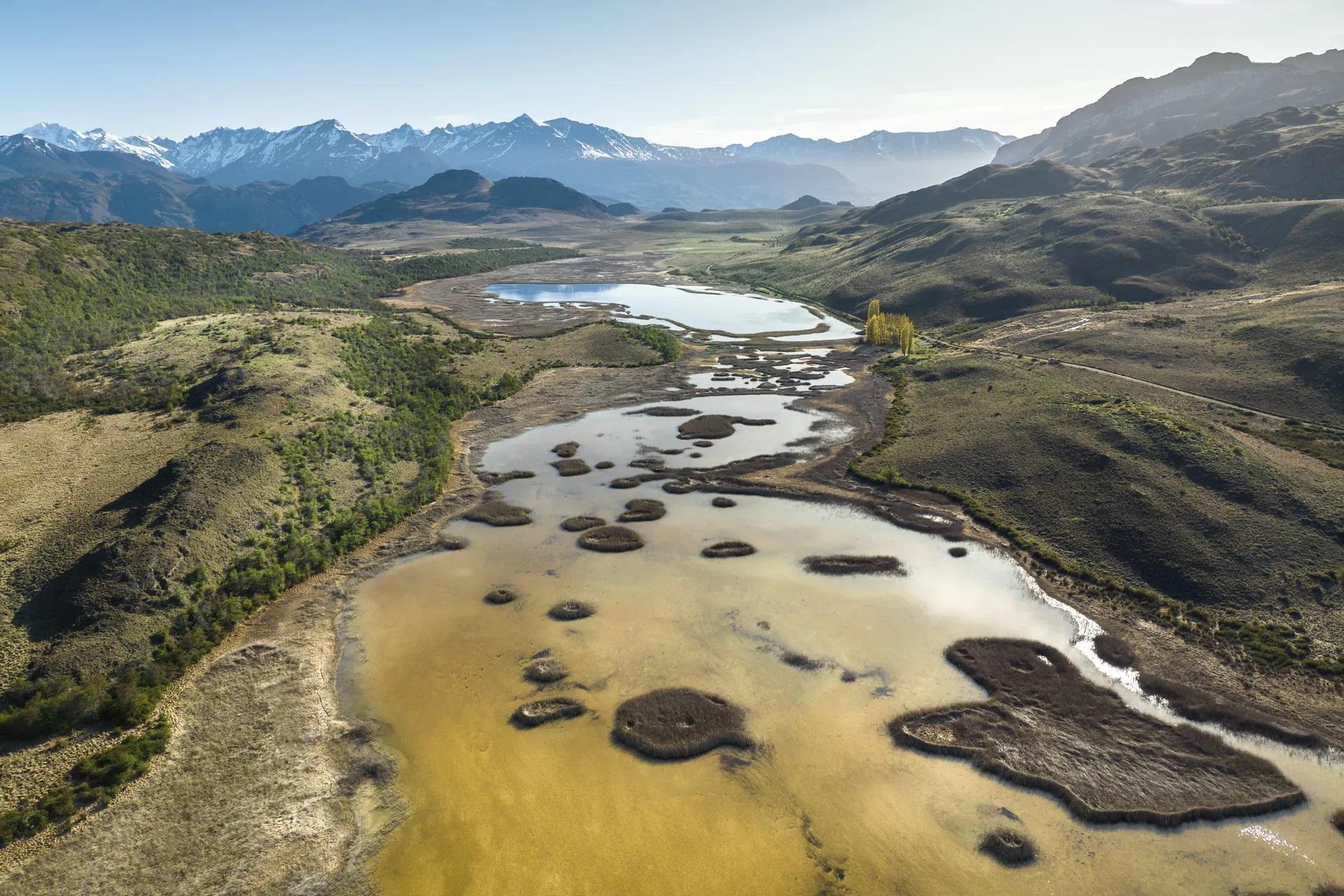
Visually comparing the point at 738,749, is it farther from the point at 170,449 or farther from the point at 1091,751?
the point at 170,449

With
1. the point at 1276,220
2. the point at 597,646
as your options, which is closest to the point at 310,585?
the point at 597,646

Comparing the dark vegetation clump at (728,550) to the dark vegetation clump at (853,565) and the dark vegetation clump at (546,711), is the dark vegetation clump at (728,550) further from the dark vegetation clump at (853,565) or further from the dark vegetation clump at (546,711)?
the dark vegetation clump at (546,711)

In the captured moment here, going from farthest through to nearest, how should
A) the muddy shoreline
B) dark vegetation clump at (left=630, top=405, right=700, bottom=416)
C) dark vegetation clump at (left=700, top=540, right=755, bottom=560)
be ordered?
dark vegetation clump at (left=630, top=405, right=700, bottom=416)
dark vegetation clump at (left=700, top=540, right=755, bottom=560)
the muddy shoreline

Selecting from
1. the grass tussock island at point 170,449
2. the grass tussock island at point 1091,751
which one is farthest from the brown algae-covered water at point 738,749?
the grass tussock island at point 170,449

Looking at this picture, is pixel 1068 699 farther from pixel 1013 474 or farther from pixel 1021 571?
pixel 1013 474

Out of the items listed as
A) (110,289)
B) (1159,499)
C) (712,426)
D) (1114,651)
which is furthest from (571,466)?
(110,289)

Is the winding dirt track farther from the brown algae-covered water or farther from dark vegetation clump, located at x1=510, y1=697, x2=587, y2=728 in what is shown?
dark vegetation clump, located at x1=510, y1=697, x2=587, y2=728

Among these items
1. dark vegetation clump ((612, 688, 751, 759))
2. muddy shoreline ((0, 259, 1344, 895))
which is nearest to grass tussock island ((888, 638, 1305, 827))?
muddy shoreline ((0, 259, 1344, 895))

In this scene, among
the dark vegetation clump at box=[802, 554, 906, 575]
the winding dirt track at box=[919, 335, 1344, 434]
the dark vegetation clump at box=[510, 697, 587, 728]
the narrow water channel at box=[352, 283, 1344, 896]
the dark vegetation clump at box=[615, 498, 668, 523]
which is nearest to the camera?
the narrow water channel at box=[352, 283, 1344, 896]
